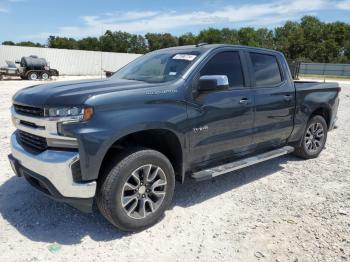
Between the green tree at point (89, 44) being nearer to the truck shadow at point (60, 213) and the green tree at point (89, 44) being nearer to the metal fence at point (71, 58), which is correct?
the metal fence at point (71, 58)

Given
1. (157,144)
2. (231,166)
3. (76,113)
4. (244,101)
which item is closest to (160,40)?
(244,101)

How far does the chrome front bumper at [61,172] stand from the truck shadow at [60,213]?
588 mm

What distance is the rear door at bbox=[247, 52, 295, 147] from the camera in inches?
181

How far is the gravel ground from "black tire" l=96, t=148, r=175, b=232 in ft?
0.54

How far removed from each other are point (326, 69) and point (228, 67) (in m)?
54.1

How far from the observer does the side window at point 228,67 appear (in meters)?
4.05

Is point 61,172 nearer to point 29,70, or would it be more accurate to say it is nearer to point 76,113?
point 76,113

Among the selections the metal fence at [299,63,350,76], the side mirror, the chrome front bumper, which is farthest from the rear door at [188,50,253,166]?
the metal fence at [299,63,350,76]

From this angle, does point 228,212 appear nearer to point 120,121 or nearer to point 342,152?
point 120,121

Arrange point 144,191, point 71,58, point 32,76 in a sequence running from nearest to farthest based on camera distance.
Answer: point 144,191
point 32,76
point 71,58

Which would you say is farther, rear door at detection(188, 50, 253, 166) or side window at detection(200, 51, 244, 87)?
side window at detection(200, 51, 244, 87)

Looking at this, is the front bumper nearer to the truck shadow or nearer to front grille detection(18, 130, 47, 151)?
front grille detection(18, 130, 47, 151)

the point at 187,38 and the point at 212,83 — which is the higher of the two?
the point at 187,38

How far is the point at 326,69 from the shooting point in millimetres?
52250
